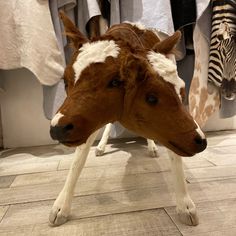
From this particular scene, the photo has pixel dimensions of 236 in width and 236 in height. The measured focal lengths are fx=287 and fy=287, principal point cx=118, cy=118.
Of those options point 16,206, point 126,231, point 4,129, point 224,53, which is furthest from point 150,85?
point 4,129

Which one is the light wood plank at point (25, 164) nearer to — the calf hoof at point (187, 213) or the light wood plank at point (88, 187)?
the light wood plank at point (88, 187)

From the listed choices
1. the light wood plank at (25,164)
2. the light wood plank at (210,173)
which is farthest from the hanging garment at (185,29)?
the light wood plank at (25,164)

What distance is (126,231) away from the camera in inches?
24.7

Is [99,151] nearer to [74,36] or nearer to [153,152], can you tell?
[153,152]

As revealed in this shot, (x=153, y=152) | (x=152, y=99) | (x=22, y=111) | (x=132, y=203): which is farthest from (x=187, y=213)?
(x=22, y=111)

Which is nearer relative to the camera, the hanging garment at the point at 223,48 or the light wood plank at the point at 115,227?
the light wood plank at the point at 115,227

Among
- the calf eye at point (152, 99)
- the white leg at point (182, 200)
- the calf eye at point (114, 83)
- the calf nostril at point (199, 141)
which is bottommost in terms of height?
the white leg at point (182, 200)

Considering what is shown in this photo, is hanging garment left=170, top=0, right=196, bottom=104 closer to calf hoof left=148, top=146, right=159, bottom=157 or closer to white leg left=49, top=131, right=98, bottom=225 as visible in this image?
calf hoof left=148, top=146, right=159, bottom=157

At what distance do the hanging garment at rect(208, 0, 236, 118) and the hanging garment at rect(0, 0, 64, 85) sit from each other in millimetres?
648

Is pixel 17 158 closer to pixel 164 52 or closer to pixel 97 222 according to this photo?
pixel 97 222

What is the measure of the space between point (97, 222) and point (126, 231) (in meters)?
0.08

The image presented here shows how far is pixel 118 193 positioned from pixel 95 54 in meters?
0.46

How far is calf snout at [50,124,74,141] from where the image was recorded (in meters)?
0.50

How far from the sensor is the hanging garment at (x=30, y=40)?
111 centimetres
